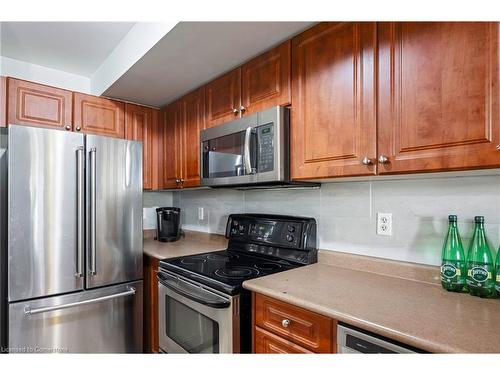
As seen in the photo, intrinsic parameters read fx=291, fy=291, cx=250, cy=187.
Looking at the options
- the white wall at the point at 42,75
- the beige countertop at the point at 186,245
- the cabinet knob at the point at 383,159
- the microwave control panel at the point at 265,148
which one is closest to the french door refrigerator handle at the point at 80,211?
the beige countertop at the point at 186,245

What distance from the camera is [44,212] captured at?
5.43ft

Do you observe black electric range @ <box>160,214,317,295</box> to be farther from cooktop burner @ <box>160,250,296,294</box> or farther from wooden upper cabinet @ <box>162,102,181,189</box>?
wooden upper cabinet @ <box>162,102,181,189</box>

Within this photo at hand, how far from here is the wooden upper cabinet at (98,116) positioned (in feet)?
7.20

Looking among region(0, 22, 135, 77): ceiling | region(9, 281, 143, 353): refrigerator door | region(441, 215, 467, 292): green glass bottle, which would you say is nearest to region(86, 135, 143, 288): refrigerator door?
region(9, 281, 143, 353): refrigerator door

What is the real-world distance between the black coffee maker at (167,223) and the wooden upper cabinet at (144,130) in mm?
268

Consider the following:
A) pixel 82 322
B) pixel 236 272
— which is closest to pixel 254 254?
pixel 236 272

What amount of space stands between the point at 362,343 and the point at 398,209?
71 centimetres

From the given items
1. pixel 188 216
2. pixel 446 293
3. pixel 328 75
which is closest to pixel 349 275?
pixel 446 293

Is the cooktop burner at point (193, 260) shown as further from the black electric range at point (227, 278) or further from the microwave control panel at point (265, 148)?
the microwave control panel at point (265, 148)

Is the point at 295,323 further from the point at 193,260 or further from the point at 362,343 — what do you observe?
the point at 193,260

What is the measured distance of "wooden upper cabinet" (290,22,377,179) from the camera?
46.8 inches

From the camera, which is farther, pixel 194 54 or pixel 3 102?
pixel 3 102

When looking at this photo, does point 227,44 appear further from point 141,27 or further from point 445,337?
point 445,337

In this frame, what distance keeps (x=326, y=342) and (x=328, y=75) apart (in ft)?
3.62
